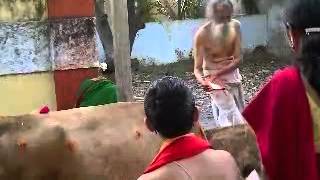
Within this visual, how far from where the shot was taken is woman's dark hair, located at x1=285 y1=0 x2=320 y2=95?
8.56ft

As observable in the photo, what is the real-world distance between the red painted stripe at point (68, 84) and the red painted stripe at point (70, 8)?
471mm

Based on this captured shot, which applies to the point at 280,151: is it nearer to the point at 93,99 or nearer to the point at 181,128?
the point at 181,128

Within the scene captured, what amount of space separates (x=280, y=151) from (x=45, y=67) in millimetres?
3483

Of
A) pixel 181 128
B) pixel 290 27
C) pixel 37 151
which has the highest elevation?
pixel 290 27

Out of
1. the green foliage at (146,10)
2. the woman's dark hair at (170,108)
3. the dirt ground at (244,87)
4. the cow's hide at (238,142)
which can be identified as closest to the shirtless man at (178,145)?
the woman's dark hair at (170,108)

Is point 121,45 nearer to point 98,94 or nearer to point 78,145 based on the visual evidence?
point 98,94

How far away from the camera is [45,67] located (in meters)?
5.85

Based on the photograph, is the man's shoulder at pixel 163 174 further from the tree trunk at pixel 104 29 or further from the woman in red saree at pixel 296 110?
the tree trunk at pixel 104 29

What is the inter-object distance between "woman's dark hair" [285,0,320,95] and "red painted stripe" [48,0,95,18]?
3.46 metres

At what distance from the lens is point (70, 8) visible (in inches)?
233

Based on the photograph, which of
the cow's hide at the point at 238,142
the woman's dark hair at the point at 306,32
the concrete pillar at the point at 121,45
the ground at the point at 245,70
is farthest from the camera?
the ground at the point at 245,70

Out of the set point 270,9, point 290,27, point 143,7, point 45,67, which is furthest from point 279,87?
point 270,9

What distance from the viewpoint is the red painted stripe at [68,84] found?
587cm

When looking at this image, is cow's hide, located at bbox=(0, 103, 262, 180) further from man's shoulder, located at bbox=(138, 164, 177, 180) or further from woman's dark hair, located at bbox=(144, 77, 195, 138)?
man's shoulder, located at bbox=(138, 164, 177, 180)
